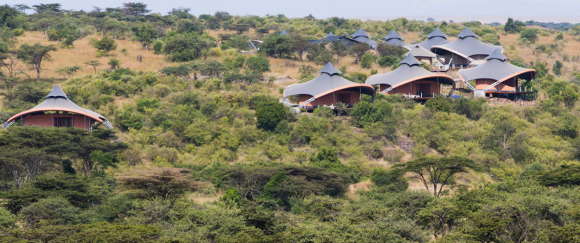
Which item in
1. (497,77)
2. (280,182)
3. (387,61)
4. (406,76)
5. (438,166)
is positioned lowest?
(280,182)

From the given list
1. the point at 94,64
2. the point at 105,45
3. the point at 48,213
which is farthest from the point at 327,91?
the point at 48,213

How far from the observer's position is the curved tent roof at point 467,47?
78.4 metres

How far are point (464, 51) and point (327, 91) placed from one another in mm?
22947

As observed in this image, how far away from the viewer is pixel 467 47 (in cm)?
7938

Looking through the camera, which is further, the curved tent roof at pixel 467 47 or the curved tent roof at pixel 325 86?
the curved tent roof at pixel 467 47

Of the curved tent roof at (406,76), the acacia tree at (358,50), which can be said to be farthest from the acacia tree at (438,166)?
the acacia tree at (358,50)

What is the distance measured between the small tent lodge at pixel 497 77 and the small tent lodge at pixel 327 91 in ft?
32.7

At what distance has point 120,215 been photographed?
125ft

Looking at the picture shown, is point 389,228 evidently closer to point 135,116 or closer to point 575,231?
point 575,231

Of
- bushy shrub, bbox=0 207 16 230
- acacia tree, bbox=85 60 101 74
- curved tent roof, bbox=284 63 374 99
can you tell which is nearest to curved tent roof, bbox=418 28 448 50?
curved tent roof, bbox=284 63 374 99

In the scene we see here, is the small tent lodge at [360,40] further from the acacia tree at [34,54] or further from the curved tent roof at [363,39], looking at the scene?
the acacia tree at [34,54]

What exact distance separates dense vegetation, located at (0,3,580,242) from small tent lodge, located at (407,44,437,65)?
8.97ft

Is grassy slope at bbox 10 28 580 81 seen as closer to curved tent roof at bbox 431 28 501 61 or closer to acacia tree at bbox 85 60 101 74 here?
acacia tree at bbox 85 60 101 74

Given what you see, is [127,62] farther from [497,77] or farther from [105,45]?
[497,77]
